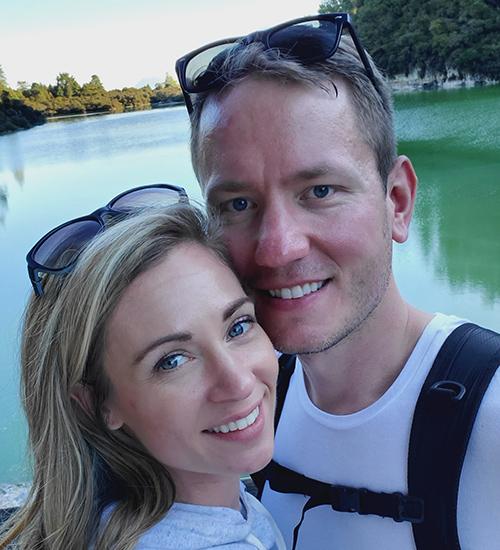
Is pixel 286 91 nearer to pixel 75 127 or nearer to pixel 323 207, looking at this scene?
pixel 323 207

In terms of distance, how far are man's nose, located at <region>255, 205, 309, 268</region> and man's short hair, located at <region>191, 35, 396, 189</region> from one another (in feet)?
0.84

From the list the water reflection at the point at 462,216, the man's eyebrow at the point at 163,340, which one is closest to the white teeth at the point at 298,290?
the man's eyebrow at the point at 163,340

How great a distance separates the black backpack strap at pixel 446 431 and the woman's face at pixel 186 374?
29 centimetres

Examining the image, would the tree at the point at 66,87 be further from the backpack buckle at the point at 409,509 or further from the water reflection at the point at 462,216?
the backpack buckle at the point at 409,509

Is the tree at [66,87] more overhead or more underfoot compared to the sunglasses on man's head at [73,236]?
more underfoot

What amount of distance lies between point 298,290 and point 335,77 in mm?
453

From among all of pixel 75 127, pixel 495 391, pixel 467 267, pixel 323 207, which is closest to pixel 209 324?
pixel 323 207

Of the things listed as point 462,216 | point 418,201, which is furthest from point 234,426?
point 418,201

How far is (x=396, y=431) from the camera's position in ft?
3.49

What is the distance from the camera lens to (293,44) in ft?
3.67

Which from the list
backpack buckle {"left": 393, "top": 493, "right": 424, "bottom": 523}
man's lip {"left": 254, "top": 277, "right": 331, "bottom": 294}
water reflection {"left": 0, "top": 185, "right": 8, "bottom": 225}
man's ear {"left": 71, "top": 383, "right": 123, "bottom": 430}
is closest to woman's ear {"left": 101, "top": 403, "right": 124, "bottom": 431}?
man's ear {"left": 71, "top": 383, "right": 123, "bottom": 430}

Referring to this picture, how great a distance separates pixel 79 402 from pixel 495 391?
0.80 meters

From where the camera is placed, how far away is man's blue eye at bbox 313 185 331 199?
107cm

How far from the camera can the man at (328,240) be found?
104cm
